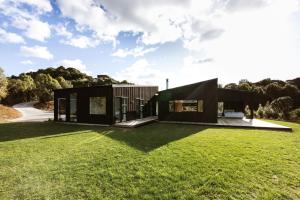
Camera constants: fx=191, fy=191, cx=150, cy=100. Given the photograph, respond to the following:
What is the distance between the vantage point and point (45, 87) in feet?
122

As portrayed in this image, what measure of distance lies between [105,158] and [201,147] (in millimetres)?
3393

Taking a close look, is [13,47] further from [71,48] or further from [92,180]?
[92,180]

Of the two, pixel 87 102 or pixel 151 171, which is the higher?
pixel 87 102

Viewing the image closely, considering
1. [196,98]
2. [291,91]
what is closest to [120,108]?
[196,98]

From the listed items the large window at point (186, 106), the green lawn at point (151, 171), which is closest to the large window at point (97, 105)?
the large window at point (186, 106)

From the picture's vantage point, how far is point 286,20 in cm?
933

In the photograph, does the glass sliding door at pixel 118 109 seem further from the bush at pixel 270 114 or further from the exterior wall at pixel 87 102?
the bush at pixel 270 114

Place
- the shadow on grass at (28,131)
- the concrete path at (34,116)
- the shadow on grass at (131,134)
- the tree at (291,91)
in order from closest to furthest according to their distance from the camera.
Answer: the shadow on grass at (131,134) < the shadow on grass at (28,131) < the concrete path at (34,116) < the tree at (291,91)

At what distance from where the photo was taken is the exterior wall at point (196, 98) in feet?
45.0

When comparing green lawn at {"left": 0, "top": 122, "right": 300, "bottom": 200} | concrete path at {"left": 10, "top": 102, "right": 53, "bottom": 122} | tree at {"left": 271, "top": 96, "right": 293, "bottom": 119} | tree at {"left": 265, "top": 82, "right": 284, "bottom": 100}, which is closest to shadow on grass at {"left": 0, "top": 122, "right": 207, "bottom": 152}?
green lawn at {"left": 0, "top": 122, "right": 300, "bottom": 200}

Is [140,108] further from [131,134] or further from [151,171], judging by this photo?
[151,171]

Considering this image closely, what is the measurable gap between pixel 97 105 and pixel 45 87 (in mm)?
29200

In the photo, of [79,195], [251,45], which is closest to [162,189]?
[79,195]

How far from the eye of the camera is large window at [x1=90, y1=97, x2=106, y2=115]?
13.2 metres
